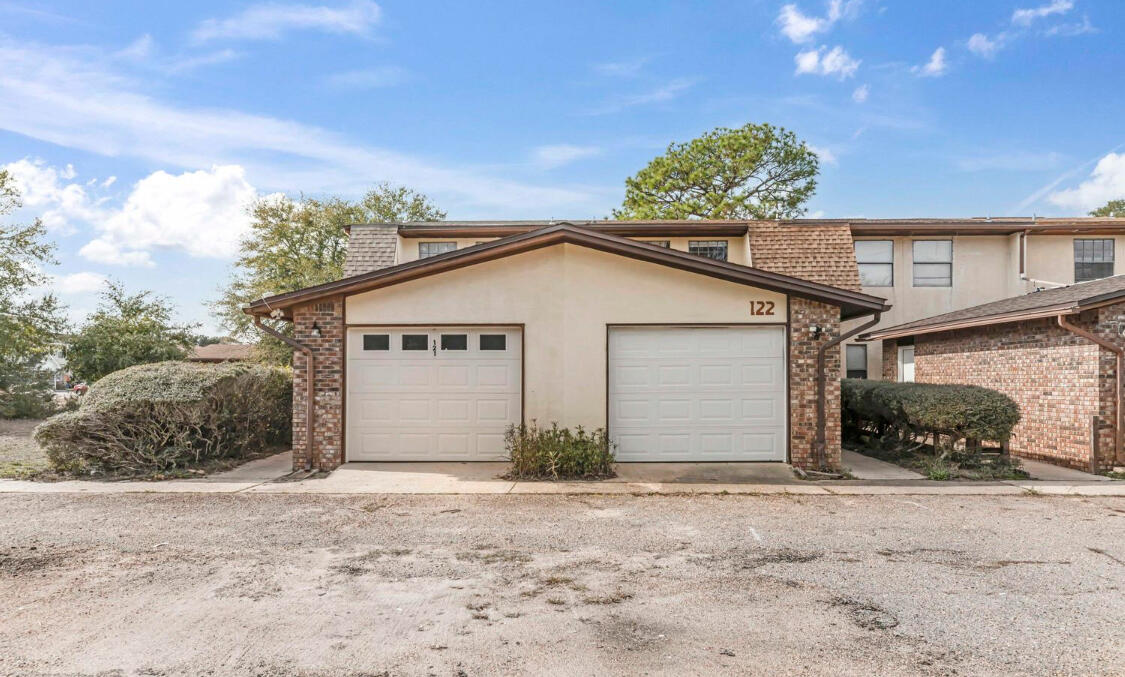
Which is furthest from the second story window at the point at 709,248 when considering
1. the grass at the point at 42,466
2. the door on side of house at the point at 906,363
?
the grass at the point at 42,466

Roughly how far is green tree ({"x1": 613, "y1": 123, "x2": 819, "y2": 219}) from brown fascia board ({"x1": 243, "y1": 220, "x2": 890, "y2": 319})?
2001 centimetres

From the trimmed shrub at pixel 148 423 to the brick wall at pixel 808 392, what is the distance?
30.6ft

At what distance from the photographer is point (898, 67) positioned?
52.9 feet

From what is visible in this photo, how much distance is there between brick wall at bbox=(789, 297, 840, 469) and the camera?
1044 centimetres

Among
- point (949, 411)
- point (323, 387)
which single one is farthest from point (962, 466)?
point (323, 387)

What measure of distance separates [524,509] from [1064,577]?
203 inches

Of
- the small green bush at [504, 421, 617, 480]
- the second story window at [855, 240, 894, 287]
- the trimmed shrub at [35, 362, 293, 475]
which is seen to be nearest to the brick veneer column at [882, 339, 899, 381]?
the second story window at [855, 240, 894, 287]

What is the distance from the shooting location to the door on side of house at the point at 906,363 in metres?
16.5

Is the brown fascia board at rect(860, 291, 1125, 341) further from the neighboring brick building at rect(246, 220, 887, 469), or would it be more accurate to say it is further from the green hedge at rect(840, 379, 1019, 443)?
the neighboring brick building at rect(246, 220, 887, 469)

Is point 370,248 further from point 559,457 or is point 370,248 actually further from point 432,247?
point 559,457

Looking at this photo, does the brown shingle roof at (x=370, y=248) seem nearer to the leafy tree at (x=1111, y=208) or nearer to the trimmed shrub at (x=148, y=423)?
the trimmed shrub at (x=148, y=423)

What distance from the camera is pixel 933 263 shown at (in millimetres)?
18062

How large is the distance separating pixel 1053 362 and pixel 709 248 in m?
8.26

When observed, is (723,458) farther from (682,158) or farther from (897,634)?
(682,158)
